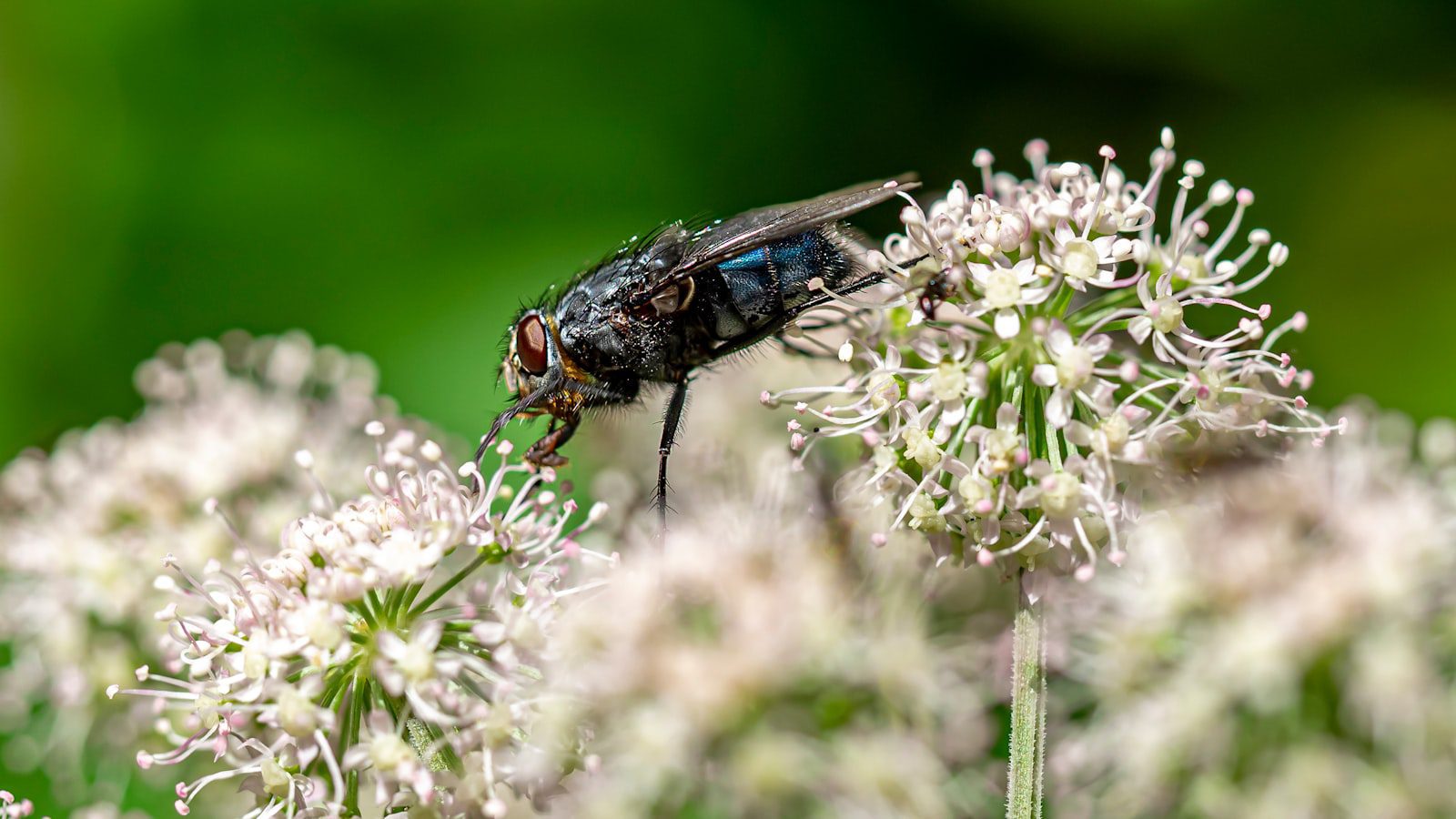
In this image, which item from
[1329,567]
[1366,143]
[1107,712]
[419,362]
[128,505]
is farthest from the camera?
[1366,143]

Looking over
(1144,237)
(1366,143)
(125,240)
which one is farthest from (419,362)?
(1366,143)

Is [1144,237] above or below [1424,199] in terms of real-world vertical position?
below

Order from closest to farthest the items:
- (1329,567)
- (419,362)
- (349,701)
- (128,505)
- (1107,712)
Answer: (349,701)
(1329,567)
(1107,712)
(128,505)
(419,362)

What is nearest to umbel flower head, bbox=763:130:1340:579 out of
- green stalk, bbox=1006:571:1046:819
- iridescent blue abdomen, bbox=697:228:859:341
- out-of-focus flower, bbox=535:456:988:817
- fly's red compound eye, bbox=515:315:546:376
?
green stalk, bbox=1006:571:1046:819

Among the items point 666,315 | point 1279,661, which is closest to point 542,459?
point 666,315

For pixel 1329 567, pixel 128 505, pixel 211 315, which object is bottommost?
pixel 128 505

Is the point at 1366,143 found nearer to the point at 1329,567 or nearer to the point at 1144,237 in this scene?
the point at 1329,567

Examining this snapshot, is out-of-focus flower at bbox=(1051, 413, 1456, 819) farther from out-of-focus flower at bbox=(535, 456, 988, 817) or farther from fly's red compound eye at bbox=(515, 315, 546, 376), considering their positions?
fly's red compound eye at bbox=(515, 315, 546, 376)

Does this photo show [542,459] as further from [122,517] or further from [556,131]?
[556,131]
